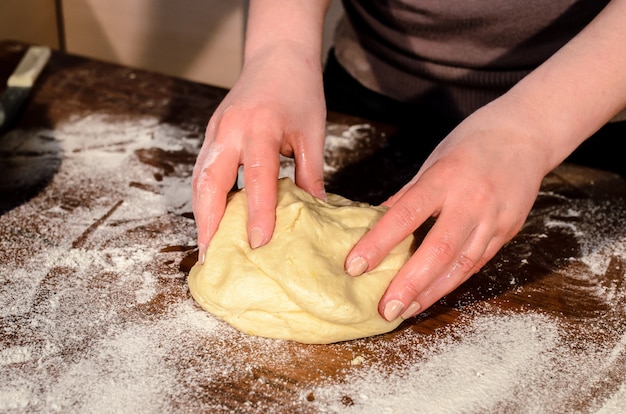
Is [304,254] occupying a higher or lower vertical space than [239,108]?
lower

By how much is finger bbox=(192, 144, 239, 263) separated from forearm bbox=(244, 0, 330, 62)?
345mm

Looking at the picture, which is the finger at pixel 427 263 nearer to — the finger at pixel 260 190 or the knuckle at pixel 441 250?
the knuckle at pixel 441 250

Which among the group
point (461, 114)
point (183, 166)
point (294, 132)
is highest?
point (294, 132)

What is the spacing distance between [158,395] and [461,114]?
4.31 ft

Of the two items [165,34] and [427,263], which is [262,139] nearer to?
[427,263]

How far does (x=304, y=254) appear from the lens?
4.19 feet

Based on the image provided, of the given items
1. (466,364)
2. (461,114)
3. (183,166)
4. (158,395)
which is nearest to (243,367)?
(158,395)

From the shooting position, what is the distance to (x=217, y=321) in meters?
1.33

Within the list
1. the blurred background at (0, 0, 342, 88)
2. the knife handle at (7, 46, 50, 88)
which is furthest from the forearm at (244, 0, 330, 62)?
the blurred background at (0, 0, 342, 88)

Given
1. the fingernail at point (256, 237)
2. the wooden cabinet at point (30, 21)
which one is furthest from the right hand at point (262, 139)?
the wooden cabinet at point (30, 21)

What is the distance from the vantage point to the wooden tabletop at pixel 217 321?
1.18m

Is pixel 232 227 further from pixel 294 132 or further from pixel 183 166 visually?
pixel 183 166

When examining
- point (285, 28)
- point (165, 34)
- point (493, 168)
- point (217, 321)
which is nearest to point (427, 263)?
point (493, 168)

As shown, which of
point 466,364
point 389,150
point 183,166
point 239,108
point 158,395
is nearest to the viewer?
point 158,395
